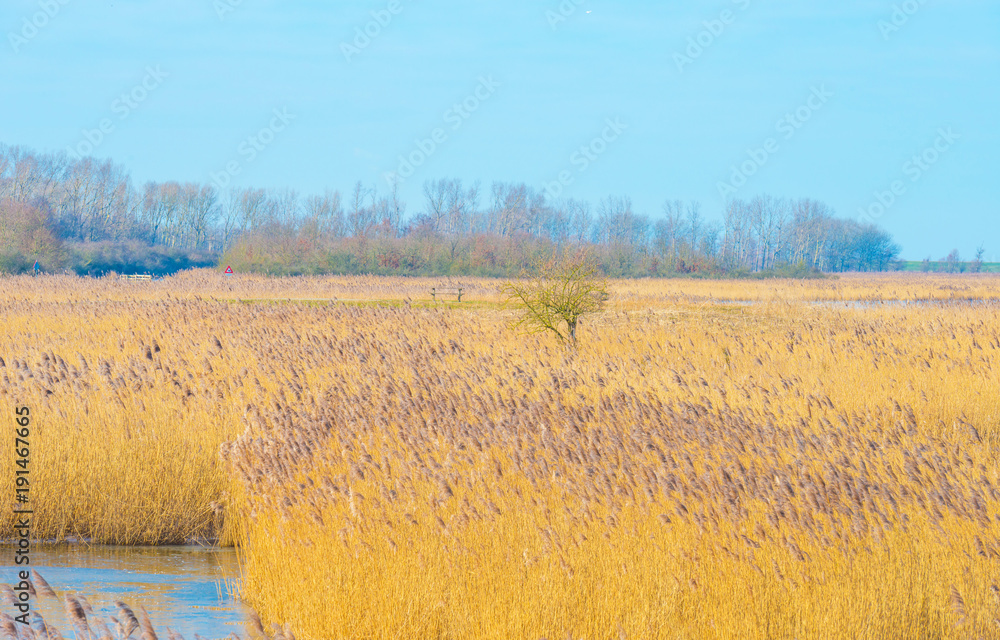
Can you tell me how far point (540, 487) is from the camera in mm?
6422

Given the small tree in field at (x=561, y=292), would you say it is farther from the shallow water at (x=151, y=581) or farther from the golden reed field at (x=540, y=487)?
the shallow water at (x=151, y=581)

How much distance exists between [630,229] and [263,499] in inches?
5486

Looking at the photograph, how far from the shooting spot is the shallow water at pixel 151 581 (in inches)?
221

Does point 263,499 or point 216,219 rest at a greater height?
point 216,219

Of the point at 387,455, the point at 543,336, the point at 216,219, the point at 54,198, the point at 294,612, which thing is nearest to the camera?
the point at 294,612

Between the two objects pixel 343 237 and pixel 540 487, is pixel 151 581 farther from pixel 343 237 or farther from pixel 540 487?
pixel 343 237

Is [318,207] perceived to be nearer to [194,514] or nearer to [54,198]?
[54,198]

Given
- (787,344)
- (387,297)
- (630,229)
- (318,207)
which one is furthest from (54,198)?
(787,344)

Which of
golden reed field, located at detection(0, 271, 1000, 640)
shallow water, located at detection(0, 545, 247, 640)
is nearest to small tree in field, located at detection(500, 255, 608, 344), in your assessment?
golden reed field, located at detection(0, 271, 1000, 640)

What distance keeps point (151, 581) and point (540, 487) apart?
2.90 metres

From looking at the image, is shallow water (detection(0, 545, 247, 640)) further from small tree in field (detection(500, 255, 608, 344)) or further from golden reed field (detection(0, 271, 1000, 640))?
small tree in field (detection(500, 255, 608, 344))

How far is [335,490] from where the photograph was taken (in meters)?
6.31

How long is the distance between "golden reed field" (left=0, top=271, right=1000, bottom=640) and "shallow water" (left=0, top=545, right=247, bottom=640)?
23 centimetres

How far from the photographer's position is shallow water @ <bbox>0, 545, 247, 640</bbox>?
561 centimetres
